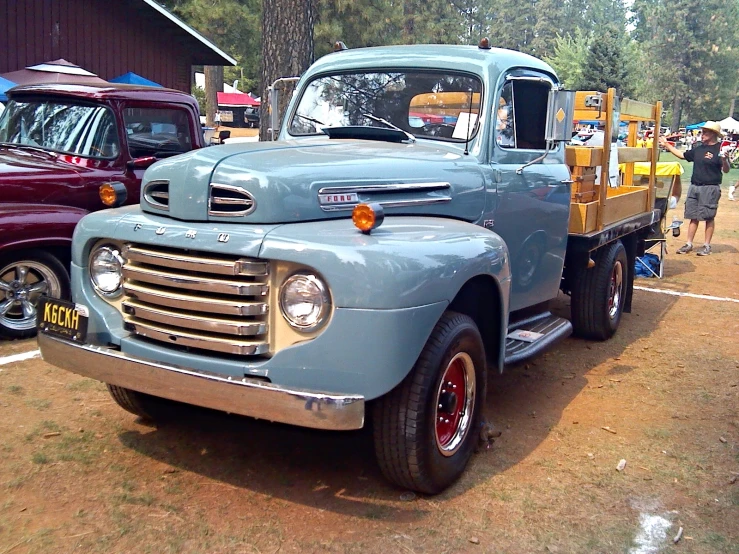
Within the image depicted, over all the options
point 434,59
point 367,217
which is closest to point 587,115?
point 434,59

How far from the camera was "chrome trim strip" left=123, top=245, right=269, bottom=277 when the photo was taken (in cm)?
324

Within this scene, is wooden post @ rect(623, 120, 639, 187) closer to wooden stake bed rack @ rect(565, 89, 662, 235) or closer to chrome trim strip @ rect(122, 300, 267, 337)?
wooden stake bed rack @ rect(565, 89, 662, 235)

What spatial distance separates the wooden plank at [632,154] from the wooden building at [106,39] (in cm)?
1297

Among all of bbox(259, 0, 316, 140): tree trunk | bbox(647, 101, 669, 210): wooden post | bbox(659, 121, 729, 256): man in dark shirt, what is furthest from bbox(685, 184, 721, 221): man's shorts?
bbox(259, 0, 316, 140): tree trunk

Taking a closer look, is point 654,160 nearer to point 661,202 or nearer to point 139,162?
point 661,202

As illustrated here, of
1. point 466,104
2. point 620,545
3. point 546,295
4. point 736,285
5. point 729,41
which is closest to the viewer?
point 620,545

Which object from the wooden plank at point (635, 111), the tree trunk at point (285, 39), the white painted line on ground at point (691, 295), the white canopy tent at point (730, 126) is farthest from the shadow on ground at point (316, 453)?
the white canopy tent at point (730, 126)

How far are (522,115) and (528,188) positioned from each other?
490 millimetres

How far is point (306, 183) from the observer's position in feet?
11.6

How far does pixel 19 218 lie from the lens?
573 centimetres

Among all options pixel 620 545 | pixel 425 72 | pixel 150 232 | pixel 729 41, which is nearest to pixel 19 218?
pixel 150 232

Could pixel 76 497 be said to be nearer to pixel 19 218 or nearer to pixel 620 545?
pixel 620 545

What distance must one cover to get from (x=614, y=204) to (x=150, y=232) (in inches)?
169

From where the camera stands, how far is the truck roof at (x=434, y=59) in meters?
4.79
